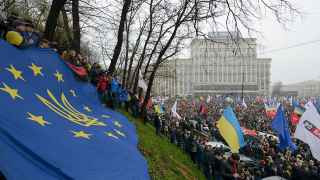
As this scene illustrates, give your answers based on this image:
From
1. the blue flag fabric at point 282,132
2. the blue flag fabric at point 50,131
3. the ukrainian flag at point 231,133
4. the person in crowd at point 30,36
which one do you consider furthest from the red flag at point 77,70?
the blue flag fabric at point 282,132

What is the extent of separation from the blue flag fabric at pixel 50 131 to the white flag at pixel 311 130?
30.0ft

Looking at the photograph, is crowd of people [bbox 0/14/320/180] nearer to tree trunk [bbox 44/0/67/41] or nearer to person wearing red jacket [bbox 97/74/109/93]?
person wearing red jacket [bbox 97/74/109/93]

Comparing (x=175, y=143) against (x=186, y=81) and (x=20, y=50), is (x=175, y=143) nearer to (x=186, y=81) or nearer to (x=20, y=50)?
(x=20, y=50)

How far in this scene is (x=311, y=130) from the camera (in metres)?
16.0

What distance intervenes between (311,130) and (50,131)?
41.6 ft

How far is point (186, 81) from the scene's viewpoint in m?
149

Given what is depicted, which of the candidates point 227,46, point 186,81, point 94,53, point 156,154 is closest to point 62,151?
point 156,154

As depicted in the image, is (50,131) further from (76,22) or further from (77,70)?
(76,22)

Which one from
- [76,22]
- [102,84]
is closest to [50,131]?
[102,84]

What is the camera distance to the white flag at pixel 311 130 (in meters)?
15.4

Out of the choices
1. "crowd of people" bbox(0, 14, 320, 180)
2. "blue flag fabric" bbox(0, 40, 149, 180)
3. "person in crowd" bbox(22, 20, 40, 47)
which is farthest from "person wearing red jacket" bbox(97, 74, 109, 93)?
"person in crowd" bbox(22, 20, 40, 47)

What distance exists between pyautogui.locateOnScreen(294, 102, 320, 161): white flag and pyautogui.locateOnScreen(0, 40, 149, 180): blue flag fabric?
914 cm

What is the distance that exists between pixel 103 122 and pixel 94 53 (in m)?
40.2

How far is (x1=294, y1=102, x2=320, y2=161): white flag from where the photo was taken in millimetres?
15375
